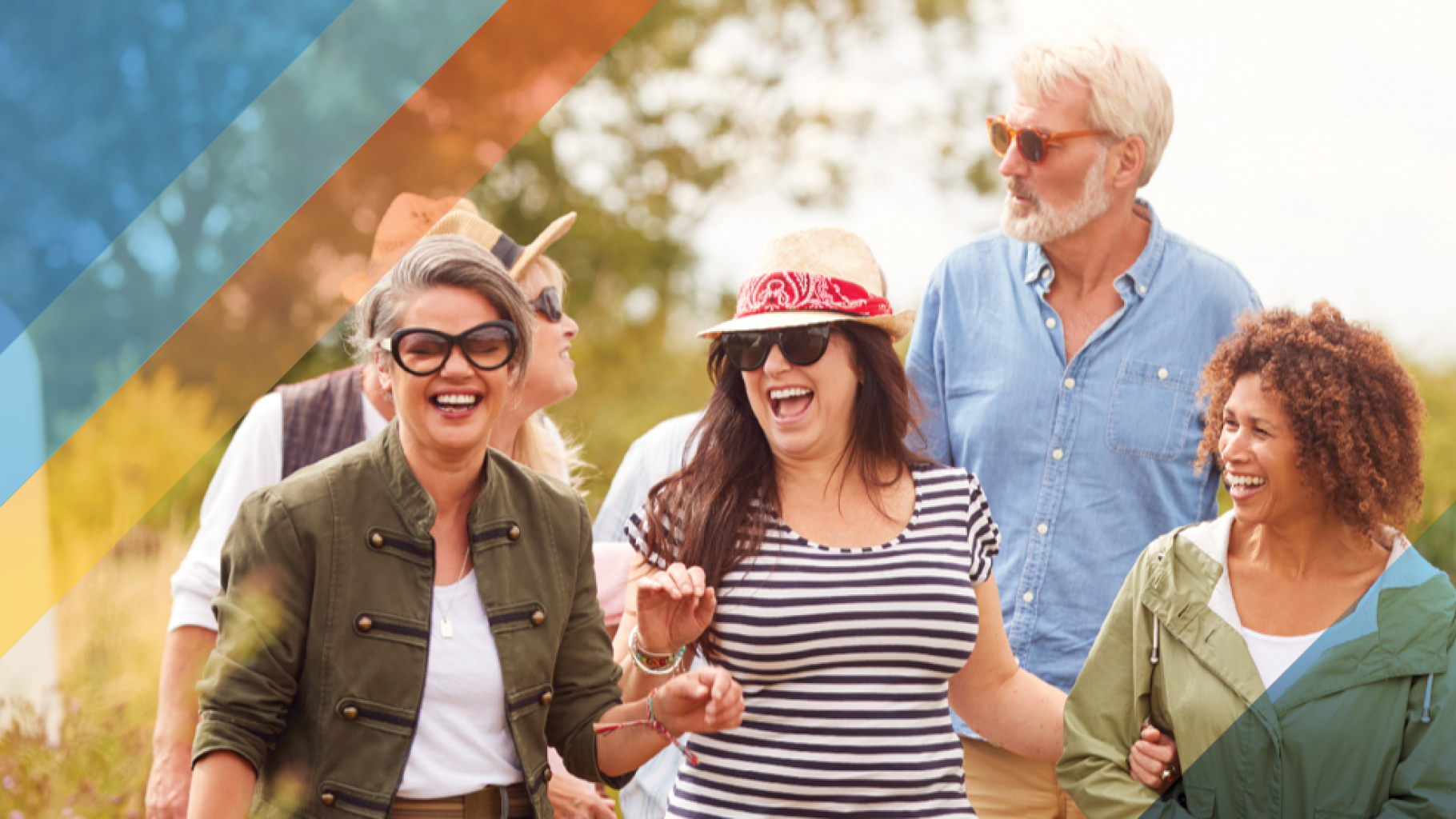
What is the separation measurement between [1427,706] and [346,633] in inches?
87.6

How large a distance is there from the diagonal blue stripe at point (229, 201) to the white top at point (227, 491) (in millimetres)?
358

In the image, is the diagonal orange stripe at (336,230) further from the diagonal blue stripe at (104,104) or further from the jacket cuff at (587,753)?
the jacket cuff at (587,753)

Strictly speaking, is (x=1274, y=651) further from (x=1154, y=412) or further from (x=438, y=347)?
(x=438, y=347)

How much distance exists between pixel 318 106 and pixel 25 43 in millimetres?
2144

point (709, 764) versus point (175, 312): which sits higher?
point (175, 312)

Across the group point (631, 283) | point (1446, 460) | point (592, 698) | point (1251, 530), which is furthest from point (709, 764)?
point (631, 283)

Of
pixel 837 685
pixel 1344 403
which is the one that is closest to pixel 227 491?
pixel 837 685

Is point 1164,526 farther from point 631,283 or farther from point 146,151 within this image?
point 631,283

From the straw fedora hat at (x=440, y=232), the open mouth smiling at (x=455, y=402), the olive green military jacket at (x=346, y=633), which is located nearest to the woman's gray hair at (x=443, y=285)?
the open mouth smiling at (x=455, y=402)

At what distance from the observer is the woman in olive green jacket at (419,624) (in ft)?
7.14

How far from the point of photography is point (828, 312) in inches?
114

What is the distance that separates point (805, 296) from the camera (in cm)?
289

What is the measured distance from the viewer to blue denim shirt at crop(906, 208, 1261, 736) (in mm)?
3510

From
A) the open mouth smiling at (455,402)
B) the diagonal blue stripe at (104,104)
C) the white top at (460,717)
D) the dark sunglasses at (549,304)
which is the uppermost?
the diagonal blue stripe at (104,104)
